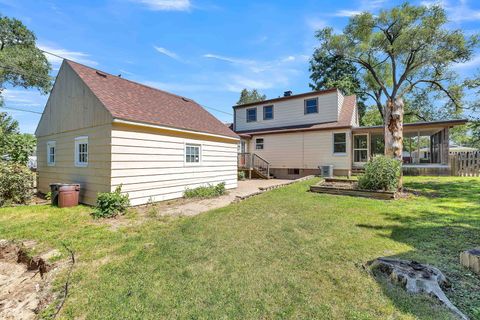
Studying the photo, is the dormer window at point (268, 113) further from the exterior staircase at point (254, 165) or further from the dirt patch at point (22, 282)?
the dirt patch at point (22, 282)

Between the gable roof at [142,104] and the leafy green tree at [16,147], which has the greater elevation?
the gable roof at [142,104]

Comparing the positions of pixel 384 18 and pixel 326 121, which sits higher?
pixel 384 18

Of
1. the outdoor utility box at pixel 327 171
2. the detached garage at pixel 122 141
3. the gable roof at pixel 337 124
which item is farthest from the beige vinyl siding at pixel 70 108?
the outdoor utility box at pixel 327 171

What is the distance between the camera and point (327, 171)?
1435 centimetres

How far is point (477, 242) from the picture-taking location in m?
3.86

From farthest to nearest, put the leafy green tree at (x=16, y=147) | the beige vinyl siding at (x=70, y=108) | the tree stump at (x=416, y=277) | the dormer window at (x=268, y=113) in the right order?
1. the dormer window at (x=268, y=113)
2. the leafy green tree at (x=16, y=147)
3. the beige vinyl siding at (x=70, y=108)
4. the tree stump at (x=416, y=277)

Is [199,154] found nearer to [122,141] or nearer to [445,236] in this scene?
[122,141]

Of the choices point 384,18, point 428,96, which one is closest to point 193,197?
point 384,18

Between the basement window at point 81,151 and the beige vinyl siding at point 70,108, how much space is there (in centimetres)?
49

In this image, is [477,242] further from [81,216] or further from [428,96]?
[428,96]

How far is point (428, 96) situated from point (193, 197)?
29.5 meters

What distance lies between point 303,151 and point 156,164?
1111 cm

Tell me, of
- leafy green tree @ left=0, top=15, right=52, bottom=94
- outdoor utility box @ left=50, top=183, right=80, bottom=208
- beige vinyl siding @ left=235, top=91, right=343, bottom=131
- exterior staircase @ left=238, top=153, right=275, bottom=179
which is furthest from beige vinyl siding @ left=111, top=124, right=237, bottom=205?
leafy green tree @ left=0, top=15, right=52, bottom=94

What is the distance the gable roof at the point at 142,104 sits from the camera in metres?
7.42
